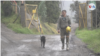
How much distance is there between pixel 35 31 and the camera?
21.5m

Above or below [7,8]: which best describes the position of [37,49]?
below

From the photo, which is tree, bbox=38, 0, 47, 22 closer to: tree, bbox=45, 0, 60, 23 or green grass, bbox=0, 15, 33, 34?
tree, bbox=45, 0, 60, 23

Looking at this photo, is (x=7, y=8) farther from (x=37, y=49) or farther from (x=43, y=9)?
(x=43, y=9)

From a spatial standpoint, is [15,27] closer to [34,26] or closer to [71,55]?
[34,26]

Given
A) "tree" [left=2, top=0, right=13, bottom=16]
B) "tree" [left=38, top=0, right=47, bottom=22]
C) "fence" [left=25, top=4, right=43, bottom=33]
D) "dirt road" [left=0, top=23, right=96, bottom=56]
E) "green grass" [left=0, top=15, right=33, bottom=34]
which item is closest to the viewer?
"dirt road" [left=0, top=23, right=96, bottom=56]

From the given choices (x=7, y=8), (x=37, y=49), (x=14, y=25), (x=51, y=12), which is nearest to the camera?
(x=37, y=49)

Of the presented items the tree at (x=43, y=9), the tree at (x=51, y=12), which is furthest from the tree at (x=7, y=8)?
the tree at (x=51, y=12)

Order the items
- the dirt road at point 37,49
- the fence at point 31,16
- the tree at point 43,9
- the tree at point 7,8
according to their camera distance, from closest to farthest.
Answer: the dirt road at point 37,49 < the tree at point 7,8 < the fence at point 31,16 < the tree at point 43,9

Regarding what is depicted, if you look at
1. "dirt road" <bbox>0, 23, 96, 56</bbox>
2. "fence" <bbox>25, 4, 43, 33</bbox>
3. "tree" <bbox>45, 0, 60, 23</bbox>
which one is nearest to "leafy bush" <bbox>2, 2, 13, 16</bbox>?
"fence" <bbox>25, 4, 43, 33</bbox>

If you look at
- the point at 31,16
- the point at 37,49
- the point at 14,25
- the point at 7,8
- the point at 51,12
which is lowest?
the point at 37,49

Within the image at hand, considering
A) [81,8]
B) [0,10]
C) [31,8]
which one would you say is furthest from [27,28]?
[81,8]

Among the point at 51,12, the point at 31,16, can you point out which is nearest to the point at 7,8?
the point at 31,16

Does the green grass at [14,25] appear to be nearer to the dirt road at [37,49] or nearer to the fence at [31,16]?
the fence at [31,16]

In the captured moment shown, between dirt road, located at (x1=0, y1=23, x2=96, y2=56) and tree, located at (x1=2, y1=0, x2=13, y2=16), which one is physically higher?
tree, located at (x1=2, y1=0, x2=13, y2=16)
